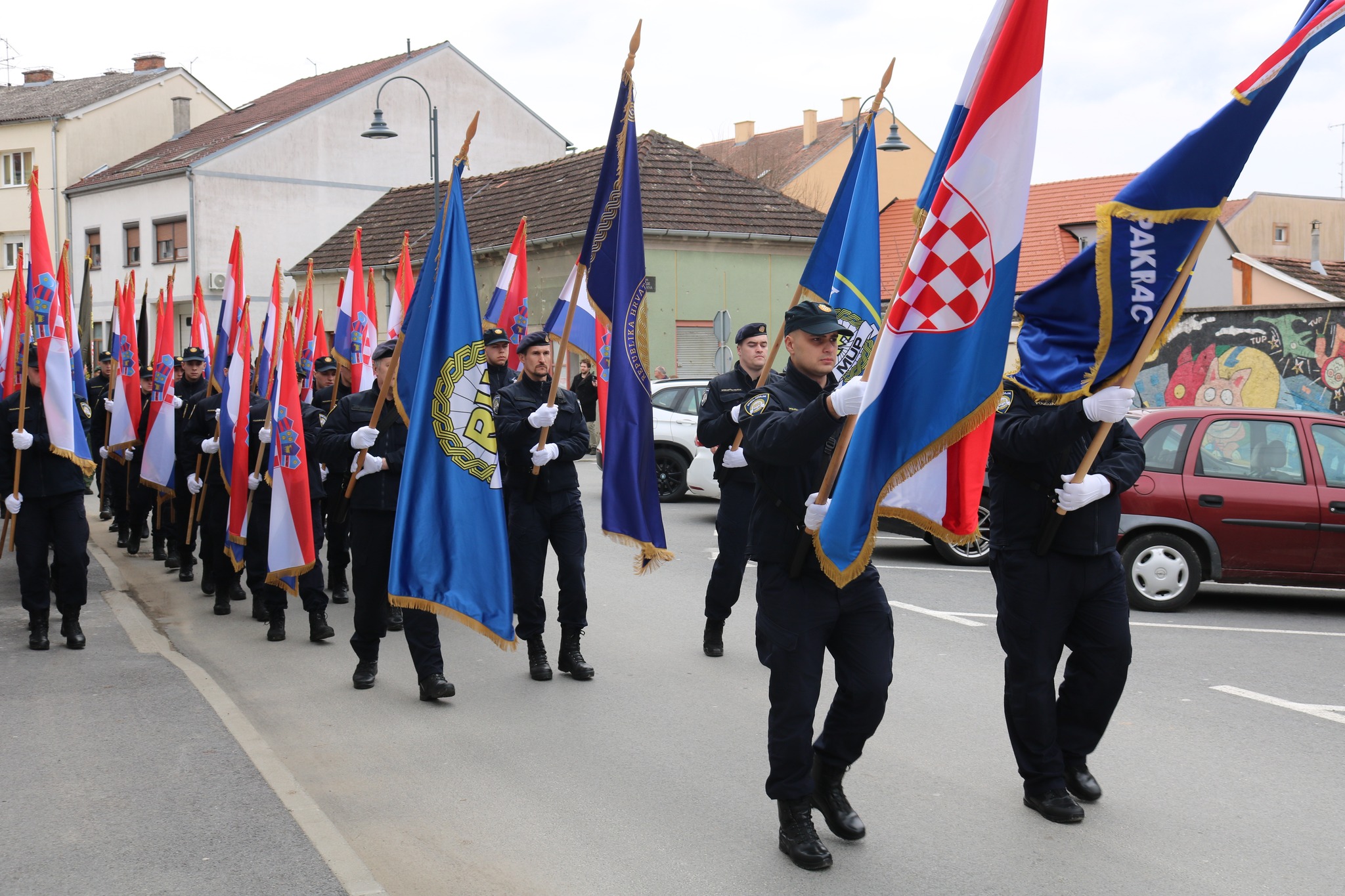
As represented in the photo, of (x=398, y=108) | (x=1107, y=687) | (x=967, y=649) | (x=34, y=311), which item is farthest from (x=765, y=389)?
(x=398, y=108)

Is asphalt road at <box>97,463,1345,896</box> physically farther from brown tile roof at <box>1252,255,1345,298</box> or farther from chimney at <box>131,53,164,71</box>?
chimney at <box>131,53,164,71</box>

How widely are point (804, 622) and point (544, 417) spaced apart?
→ 2.91 metres

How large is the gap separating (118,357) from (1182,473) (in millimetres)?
9832

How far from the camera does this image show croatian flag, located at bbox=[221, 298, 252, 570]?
9.29 m

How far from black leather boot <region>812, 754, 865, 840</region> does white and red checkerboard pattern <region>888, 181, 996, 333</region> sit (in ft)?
5.22

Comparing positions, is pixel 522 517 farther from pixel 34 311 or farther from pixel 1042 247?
pixel 1042 247

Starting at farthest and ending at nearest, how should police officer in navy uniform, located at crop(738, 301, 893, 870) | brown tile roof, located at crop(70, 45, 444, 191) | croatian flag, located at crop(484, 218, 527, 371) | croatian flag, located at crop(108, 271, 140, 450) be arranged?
brown tile roof, located at crop(70, 45, 444, 191) → croatian flag, located at crop(108, 271, 140, 450) → croatian flag, located at crop(484, 218, 527, 371) → police officer in navy uniform, located at crop(738, 301, 893, 870)

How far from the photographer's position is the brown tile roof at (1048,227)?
31688 millimetres

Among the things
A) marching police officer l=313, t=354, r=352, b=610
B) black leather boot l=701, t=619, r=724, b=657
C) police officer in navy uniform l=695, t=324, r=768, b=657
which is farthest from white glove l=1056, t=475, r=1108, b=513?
marching police officer l=313, t=354, r=352, b=610

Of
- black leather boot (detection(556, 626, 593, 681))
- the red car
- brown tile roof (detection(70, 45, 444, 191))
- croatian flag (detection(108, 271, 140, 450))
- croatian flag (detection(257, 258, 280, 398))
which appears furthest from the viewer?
brown tile roof (detection(70, 45, 444, 191))

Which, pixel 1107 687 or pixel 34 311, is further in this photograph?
pixel 34 311

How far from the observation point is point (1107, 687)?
4.78m

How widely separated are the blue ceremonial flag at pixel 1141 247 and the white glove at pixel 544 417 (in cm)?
284

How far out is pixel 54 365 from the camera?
827 centimetres
